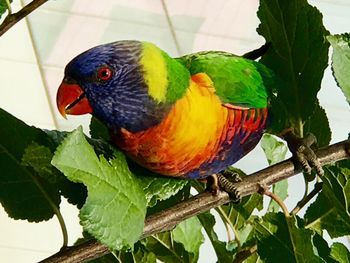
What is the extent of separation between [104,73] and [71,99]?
27 millimetres

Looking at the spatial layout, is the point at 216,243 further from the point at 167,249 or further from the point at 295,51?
the point at 295,51

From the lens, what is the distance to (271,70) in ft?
1.86

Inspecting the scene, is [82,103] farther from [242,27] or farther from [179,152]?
[242,27]

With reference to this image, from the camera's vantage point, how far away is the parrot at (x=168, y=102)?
1.46 ft

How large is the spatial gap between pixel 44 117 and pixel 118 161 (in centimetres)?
119

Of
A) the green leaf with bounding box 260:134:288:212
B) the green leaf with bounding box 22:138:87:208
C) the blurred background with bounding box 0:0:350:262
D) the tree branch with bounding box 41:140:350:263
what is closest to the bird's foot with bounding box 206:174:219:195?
the tree branch with bounding box 41:140:350:263

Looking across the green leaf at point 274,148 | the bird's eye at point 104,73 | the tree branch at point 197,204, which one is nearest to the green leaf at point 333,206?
the tree branch at point 197,204

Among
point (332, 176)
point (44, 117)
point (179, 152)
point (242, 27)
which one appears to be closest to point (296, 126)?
point (332, 176)

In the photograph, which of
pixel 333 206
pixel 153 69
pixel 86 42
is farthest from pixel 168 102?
pixel 86 42

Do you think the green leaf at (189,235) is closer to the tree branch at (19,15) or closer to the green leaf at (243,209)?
the green leaf at (243,209)

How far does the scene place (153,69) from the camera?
1.49ft

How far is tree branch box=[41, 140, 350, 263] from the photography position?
479mm

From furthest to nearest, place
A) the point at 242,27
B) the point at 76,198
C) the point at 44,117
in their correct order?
the point at 242,27 < the point at 44,117 < the point at 76,198

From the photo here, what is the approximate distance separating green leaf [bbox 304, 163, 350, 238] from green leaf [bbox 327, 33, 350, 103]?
84mm
